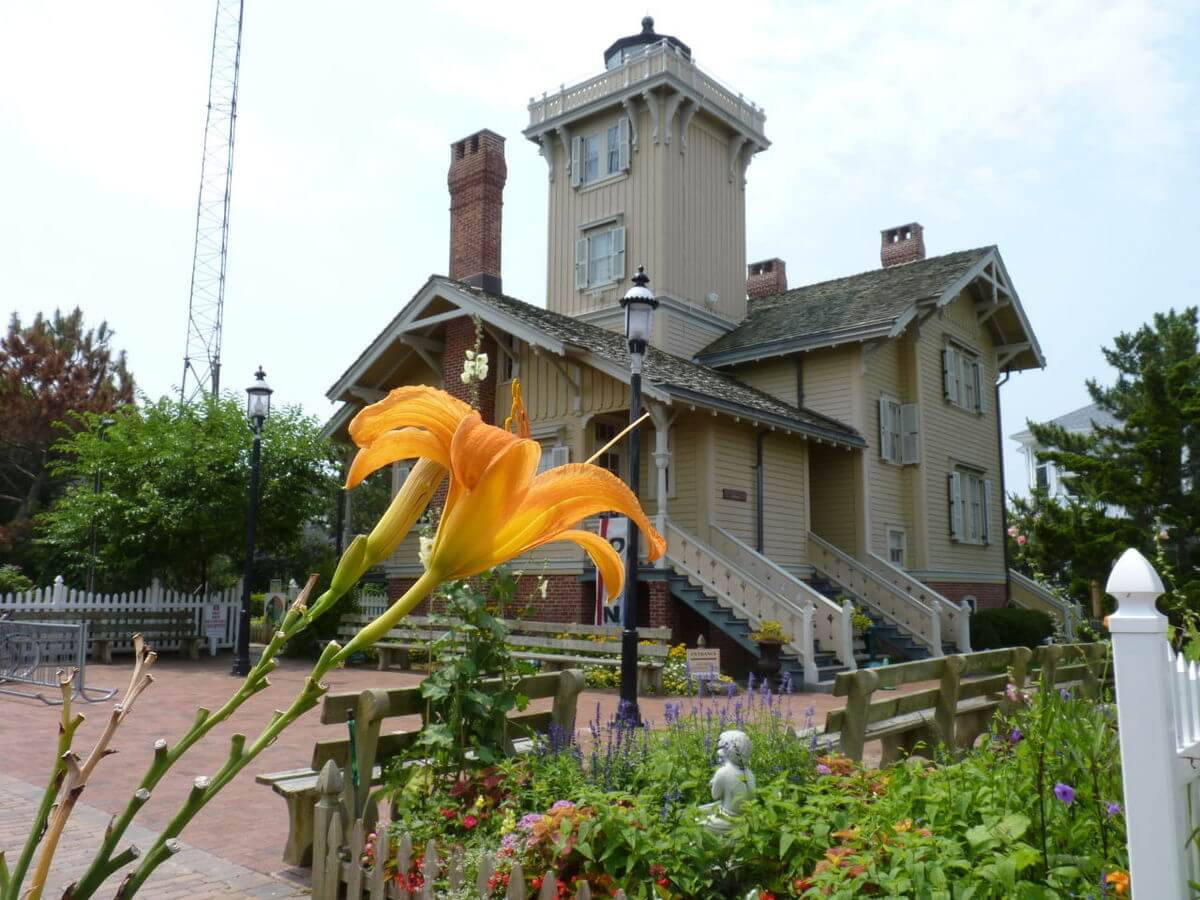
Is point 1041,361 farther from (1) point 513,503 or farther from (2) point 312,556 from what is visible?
(1) point 513,503

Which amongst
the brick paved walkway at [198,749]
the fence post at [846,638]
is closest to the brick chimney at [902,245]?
the fence post at [846,638]

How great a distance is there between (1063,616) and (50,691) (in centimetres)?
2265

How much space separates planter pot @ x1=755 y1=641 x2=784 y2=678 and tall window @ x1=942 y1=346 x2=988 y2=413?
1178 centimetres

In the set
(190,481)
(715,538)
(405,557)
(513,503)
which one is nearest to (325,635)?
(405,557)

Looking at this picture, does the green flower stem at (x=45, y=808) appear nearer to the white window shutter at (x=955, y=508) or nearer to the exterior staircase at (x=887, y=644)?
the exterior staircase at (x=887, y=644)

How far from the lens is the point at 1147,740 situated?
324 cm

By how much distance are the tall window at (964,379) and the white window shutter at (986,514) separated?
2102mm

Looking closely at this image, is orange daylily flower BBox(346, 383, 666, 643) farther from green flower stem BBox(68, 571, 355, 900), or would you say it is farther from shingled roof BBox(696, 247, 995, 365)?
shingled roof BBox(696, 247, 995, 365)

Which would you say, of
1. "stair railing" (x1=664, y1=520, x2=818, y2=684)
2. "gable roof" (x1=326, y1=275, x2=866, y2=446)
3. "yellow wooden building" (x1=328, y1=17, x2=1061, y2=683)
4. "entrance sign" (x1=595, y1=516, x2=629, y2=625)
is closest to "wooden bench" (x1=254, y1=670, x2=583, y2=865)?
"entrance sign" (x1=595, y1=516, x2=629, y2=625)

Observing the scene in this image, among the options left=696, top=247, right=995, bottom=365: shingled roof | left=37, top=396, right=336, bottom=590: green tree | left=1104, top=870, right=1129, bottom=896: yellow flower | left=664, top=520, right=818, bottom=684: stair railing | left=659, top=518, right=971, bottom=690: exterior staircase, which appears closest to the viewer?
left=1104, top=870, right=1129, bottom=896: yellow flower

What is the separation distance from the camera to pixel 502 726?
5.27 metres

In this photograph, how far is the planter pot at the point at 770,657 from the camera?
14952 mm

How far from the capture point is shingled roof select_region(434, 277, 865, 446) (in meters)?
17.3

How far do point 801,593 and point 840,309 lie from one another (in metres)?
9.07
